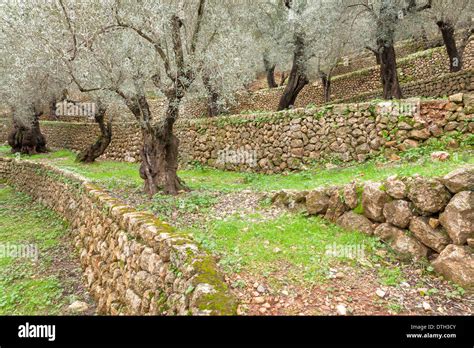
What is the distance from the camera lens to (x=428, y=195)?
4262 mm

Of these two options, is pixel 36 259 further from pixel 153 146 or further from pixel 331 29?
pixel 331 29

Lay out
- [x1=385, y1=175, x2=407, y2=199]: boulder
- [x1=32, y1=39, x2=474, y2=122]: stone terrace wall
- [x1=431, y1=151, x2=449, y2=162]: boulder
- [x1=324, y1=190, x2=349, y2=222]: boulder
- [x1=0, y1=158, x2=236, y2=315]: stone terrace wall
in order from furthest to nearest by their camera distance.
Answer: [x1=32, y1=39, x2=474, y2=122]: stone terrace wall < [x1=431, y1=151, x2=449, y2=162]: boulder < [x1=324, y1=190, x2=349, y2=222]: boulder < [x1=385, y1=175, x2=407, y2=199]: boulder < [x1=0, y1=158, x2=236, y2=315]: stone terrace wall

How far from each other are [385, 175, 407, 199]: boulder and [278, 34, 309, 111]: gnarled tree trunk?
36.3 ft

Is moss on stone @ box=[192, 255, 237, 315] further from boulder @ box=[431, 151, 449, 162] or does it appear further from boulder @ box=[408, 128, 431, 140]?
boulder @ box=[408, 128, 431, 140]

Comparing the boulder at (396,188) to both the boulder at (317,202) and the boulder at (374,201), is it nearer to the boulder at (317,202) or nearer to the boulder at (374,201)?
the boulder at (374,201)

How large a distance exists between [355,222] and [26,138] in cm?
2243

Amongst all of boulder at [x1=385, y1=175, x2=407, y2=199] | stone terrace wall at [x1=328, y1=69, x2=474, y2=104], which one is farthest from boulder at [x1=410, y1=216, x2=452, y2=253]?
stone terrace wall at [x1=328, y1=69, x2=474, y2=104]

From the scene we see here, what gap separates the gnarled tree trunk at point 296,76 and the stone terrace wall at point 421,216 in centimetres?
1069

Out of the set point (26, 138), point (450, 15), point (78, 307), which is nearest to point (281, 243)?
point (78, 307)

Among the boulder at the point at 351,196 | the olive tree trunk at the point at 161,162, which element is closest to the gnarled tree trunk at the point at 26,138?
the olive tree trunk at the point at 161,162

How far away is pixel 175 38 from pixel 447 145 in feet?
26.1

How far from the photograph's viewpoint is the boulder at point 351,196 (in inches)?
211

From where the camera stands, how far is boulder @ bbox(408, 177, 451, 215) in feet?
13.6
